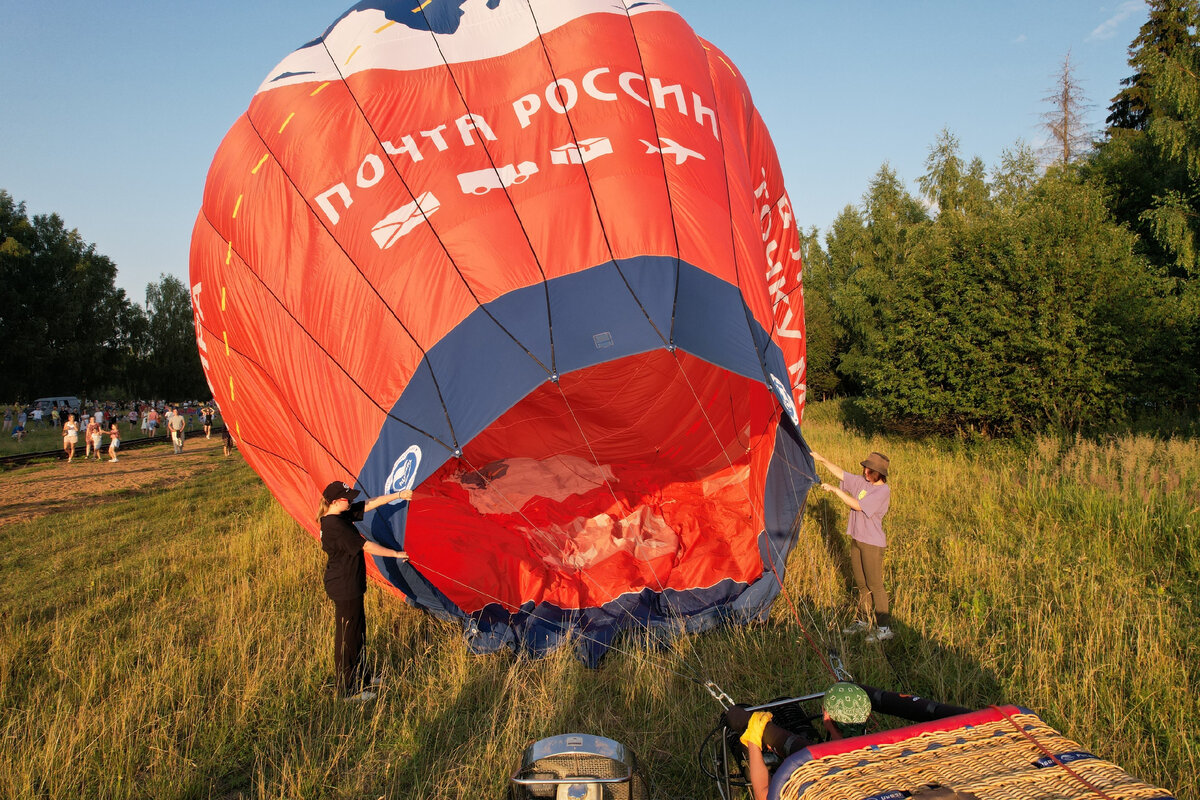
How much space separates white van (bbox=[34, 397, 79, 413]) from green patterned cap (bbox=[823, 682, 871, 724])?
39092 mm

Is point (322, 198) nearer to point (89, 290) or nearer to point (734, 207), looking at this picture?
point (734, 207)

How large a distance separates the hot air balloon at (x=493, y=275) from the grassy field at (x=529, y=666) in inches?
23.2

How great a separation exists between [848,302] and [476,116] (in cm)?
1982

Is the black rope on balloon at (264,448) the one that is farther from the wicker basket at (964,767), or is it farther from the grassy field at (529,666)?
the wicker basket at (964,767)

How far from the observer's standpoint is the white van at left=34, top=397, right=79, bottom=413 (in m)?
32.4

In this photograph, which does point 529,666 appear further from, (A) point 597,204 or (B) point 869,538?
(A) point 597,204

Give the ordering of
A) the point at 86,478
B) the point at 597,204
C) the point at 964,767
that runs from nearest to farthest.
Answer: the point at 964,767 → the point at 597,204 → the point at 86,478

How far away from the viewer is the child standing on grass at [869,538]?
422cm

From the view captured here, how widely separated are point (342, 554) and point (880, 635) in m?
2.98

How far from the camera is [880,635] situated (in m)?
4.00

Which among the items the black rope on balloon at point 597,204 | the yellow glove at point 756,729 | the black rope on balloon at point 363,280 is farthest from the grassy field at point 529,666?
the black rope on balloon at point 597,204

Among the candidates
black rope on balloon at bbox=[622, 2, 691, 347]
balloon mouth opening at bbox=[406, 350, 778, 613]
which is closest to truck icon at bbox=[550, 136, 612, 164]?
black rope on balloon at bbox=[622, 2, 691, 347]

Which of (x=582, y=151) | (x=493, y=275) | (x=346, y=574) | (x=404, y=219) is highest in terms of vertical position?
(x=582, y=151)

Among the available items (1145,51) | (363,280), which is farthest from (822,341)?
(363,280)
